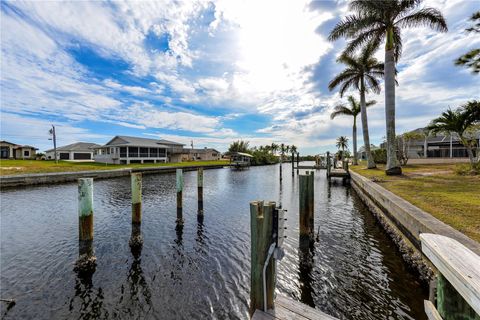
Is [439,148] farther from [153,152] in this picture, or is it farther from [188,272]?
[153,152]

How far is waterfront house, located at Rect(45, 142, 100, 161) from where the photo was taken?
162ft

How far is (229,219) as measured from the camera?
10.4 meters

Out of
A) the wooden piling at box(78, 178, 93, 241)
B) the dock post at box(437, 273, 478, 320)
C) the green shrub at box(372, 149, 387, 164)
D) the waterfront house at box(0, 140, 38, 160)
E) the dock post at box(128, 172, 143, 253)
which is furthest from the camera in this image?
the waterfront house at box(0, 140, 38, 160)

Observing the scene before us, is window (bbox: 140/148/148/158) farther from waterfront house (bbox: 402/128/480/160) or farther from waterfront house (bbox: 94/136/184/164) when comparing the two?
waterfront house (bbox: 402/128/480/160)

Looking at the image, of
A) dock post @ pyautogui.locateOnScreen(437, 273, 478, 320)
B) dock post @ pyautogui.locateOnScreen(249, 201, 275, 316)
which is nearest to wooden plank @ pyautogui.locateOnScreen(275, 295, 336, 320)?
dock post @ pyautogui.locateOnScreen(249, 201, 275, 316)

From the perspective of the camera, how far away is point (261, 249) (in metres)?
3.02

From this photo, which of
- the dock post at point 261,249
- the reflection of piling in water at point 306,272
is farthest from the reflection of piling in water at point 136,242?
→ the dock post at point 261,249

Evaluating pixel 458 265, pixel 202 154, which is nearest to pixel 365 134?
pixel 458 265

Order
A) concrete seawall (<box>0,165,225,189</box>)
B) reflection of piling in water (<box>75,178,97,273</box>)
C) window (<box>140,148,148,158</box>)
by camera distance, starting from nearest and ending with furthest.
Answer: reflection of piling in water (<box>75,178,97,273</box>) → concrete seawall (<box>0,165,225,189</box>) → window (<box>140,148,148,158</box>)

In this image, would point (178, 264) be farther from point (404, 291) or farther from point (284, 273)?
point (404, 291)

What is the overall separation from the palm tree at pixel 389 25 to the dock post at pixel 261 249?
16.4 metres

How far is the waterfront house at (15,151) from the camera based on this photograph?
4522 cm

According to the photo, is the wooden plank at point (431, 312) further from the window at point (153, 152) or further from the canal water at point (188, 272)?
the window at point (153, 152)

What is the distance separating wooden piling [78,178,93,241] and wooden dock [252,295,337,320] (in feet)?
18.2
